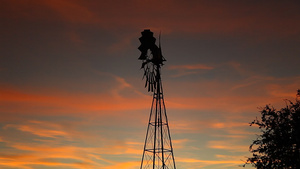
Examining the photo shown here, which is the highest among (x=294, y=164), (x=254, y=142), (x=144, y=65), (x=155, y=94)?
(x=144, y=65)

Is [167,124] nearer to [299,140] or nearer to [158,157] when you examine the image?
[158,157]

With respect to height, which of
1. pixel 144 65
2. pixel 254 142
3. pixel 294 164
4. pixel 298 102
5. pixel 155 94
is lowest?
pixel 294 164

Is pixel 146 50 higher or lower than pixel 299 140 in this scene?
higher

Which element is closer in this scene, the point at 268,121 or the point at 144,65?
the point at 268,121

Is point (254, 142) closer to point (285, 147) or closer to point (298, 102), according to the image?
point (285, 147)

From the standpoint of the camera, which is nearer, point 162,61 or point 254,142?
point 254,142

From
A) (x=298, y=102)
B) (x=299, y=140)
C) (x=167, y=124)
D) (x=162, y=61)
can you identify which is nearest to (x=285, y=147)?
(x=299, y=140)

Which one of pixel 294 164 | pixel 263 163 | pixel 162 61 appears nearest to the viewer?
pixel 294 164

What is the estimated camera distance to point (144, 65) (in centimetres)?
3606

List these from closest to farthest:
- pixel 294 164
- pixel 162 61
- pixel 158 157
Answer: pixel 294 164, pixel 158 157, pixel 162 61

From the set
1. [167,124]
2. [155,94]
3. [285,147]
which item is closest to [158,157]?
[167,124]

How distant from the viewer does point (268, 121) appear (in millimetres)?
29969

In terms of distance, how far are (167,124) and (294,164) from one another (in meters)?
12.4

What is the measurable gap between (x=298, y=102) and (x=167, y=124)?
11803 millimetres
